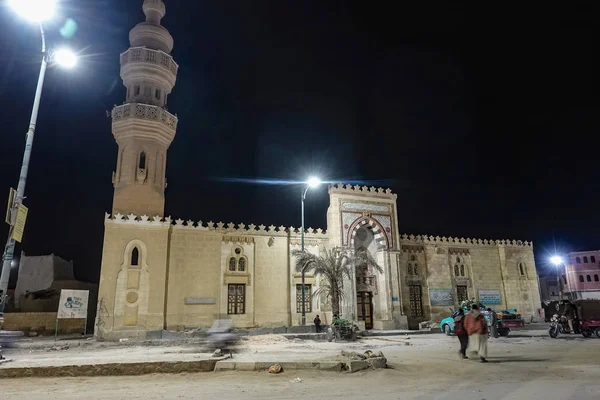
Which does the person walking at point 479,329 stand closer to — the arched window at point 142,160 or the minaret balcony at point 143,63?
the arched window at point 142,160

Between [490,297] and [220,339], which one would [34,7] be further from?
[490,297]

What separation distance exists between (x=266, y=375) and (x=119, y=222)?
15.7 meters

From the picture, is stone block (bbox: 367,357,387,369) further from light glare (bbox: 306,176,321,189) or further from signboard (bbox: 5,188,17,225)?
light glare (bbox: 306,176,321,189)

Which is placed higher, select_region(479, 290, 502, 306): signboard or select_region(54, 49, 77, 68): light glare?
select_region(54, 49, 77, 68): light glare

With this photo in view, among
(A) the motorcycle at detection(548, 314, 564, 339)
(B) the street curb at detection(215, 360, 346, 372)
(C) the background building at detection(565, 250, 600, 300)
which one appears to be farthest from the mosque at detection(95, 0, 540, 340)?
(C) the background building at detection(565, 250, 600, 300)

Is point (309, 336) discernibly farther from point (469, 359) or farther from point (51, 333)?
point (51, 333)

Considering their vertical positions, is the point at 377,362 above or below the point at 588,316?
below

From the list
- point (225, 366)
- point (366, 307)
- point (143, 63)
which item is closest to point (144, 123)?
point (143, 63)

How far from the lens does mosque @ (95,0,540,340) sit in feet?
69.7

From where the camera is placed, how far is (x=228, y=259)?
23.7 metres

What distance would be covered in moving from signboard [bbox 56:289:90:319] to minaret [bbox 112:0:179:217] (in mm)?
5776

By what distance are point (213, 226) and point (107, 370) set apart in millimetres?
15009

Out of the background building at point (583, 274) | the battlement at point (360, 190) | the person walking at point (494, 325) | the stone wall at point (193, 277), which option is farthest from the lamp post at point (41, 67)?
the background building at point (583, 274)

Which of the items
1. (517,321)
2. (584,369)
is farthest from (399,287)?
(584,369)
